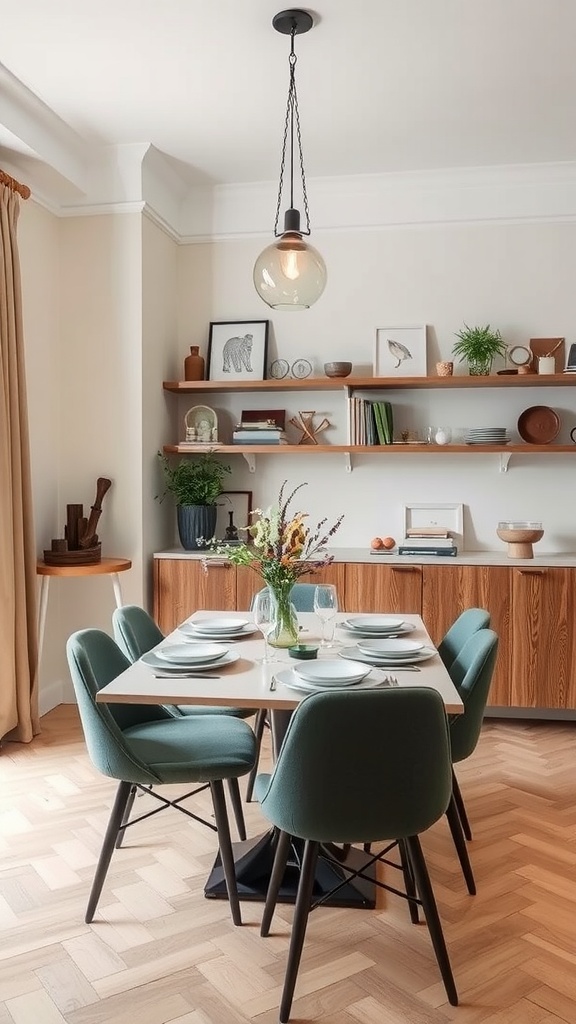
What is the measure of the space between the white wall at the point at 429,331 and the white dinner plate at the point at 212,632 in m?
1.91

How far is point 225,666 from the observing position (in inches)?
95.7

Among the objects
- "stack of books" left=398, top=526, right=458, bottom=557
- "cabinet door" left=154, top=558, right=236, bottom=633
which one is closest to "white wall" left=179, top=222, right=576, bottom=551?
"stack of books" left=398, top=526, right=458, bottom=557

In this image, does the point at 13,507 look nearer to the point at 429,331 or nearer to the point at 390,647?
the point at 390,647

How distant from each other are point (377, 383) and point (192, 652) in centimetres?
231

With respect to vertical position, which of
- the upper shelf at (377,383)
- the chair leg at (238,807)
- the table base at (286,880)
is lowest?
the table base at (286,880)

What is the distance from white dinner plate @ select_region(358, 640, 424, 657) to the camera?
2.50m

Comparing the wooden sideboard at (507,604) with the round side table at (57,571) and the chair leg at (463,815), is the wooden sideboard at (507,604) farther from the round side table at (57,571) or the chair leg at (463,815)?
the chair leg at (463,815)

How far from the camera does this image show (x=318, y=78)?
3.46 metres

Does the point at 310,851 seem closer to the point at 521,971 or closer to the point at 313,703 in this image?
the point at 313,703

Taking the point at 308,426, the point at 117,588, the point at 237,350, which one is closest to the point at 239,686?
the point at 117,588

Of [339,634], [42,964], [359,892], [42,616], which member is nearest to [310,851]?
[359,892]

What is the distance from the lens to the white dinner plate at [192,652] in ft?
7.84

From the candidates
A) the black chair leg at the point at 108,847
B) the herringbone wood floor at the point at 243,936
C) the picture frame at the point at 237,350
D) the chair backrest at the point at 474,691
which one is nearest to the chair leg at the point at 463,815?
the herringbone wood floor at the point at 243,936

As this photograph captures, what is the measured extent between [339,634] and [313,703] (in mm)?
1040
